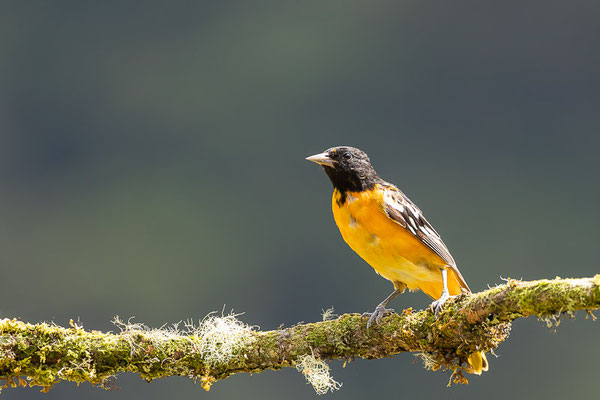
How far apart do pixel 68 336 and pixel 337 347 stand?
135 centimetres

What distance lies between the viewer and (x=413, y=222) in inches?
199

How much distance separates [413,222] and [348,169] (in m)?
Result: 0.60

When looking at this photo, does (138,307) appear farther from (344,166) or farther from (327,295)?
(344,166)

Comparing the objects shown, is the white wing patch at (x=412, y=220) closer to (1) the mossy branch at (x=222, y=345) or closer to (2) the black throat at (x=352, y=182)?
(2) the black throat at (x=352, y=182)

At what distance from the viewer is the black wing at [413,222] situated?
495 centimetres

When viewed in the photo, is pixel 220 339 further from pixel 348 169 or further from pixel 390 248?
pixel 348 169

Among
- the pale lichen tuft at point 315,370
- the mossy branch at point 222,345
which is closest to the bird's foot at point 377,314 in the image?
the mossy branch at point 222,345

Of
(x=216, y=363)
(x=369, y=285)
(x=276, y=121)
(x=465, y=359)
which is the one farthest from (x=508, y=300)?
(x=276, y=121)

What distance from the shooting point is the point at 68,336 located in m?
3.95

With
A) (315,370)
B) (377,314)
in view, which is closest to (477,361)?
(377,314)

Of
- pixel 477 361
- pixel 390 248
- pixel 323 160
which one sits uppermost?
pixel 323 160

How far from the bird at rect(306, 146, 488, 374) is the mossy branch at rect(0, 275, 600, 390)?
82cm

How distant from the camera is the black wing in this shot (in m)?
4.95

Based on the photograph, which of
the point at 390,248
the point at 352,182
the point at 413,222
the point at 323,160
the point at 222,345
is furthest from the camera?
the point at 323,160
